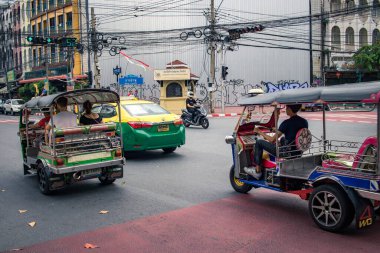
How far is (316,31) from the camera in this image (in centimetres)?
4394

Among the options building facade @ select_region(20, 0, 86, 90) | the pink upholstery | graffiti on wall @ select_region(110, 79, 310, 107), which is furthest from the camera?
building facade @ select_region(20, 0, 86, 90)

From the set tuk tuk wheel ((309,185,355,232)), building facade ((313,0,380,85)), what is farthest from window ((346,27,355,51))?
tuk tuk wheel ((309,185,355,232))

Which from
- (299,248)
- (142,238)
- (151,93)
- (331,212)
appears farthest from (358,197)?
(151,93)

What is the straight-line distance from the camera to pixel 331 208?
5258 millimetres

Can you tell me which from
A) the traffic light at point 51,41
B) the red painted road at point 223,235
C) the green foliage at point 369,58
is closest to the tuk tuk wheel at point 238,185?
the red painted road at point 223,235

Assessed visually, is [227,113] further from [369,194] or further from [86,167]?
[369,194]

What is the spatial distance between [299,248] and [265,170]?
1964mm

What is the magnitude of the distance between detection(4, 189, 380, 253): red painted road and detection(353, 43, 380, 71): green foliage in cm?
3399

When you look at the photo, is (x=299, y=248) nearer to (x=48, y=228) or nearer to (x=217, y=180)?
(x=48, y=228)

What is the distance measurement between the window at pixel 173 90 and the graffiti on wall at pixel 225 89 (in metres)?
8.20

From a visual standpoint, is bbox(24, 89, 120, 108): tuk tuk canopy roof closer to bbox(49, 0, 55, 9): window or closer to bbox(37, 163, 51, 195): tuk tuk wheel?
bbox(37, 163, 51, 195): tuk tuk wheel

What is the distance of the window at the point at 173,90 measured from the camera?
29.0 meters

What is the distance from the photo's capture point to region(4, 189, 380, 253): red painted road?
4.85 meters

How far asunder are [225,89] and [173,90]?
42.4 ft
